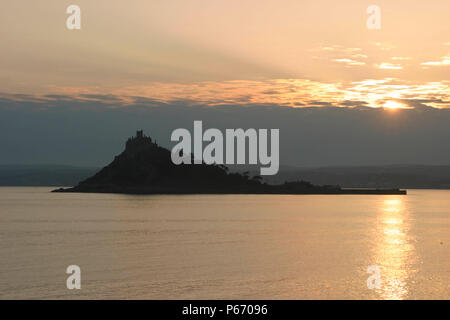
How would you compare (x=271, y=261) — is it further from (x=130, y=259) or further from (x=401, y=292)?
(x=401, y=292)

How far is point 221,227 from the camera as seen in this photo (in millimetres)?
99250

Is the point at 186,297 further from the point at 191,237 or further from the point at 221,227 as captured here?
the point at 221,227

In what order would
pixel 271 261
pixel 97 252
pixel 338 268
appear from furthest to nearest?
pixel 97 252 < pixel 271 261 < pixel 338 268

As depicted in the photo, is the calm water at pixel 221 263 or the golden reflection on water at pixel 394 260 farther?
the golden reflection on water at pixel 394 260

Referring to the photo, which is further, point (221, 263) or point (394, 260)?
point (394, 260)

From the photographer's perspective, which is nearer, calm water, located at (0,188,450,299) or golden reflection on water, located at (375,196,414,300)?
calm water, located at (0,188,450,299)

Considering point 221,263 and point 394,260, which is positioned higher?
point 221,263

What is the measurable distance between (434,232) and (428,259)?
38.1m

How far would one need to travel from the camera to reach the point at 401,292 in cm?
4044

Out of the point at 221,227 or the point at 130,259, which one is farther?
the point at 221,227
